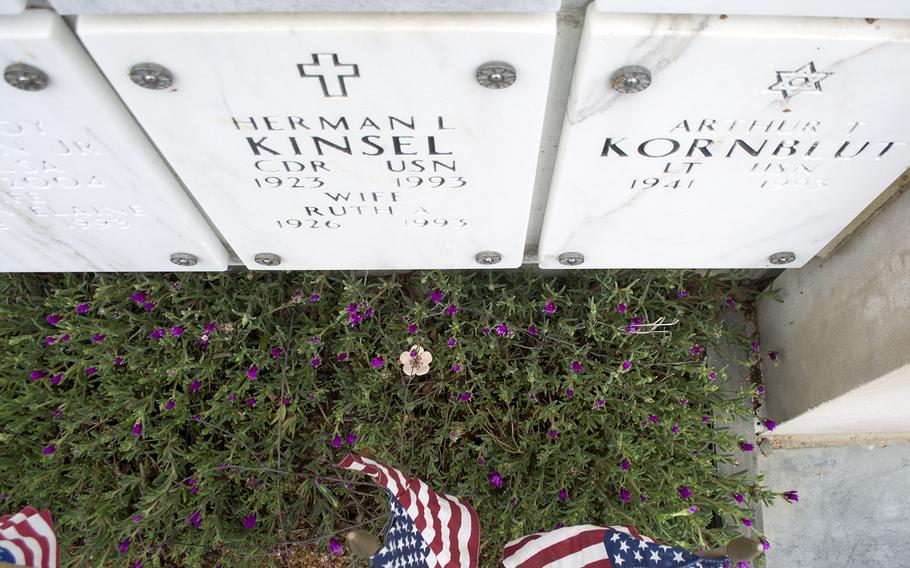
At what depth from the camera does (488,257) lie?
2773 mm

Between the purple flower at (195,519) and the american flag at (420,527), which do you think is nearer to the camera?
the american flag at (420,527)

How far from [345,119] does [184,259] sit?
1.18 metres

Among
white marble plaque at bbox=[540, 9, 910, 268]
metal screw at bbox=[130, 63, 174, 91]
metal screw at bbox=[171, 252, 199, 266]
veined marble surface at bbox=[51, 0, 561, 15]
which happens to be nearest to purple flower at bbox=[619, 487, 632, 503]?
white marble plaque at bbox=[540, 9, 910, 268]

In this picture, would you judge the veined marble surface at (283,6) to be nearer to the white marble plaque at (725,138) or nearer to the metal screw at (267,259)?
the white marble plaque at (725,138)

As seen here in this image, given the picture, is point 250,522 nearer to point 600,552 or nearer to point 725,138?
point 600,552

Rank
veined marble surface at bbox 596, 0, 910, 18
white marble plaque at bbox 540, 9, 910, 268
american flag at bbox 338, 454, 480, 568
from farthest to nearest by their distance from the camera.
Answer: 1. american flag at bbox 338, 454, 480, 568
2. white marble plaque at bbox 540, 9, 910, 268
3. veined marble surface at bbox 596, 0, 910, 18

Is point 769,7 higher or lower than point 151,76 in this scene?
higher

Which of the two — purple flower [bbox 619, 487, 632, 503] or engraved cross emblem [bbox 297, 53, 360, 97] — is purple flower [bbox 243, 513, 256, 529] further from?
engraved cross emblem [bbox 297, 53, 360, 97]

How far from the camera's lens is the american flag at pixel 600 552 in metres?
2.29

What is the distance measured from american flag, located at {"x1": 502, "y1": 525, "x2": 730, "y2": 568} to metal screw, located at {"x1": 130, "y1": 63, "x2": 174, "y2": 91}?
73.4 inches

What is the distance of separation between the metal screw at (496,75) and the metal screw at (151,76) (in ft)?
2.58

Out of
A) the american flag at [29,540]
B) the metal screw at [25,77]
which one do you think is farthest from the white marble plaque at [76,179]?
the american flag at [29,540]

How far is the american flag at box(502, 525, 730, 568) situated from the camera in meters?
2.29

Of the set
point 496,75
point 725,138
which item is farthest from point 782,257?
point 496,75
